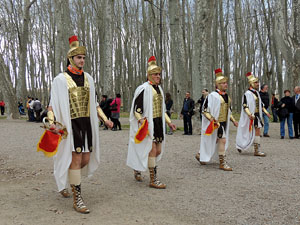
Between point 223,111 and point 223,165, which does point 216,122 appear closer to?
point 223,111

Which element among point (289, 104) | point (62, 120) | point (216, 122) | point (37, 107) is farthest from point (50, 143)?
point (37, 107)

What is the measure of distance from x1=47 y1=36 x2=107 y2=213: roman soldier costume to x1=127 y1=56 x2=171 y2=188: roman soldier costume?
4.20ft

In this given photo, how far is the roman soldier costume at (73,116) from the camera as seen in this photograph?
4.36 m

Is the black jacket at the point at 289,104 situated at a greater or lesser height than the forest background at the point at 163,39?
lesser

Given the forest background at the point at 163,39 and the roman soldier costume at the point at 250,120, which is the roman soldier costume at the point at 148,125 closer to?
the roman soldier costume at the point at 250,120

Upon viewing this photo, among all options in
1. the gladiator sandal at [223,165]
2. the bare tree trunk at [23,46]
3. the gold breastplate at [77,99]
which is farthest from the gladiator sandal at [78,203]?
the bare tree trunk at [23,46]

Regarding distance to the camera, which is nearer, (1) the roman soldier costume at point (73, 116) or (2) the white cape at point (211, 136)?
(1) the roman soldier costume at point (73, 116)

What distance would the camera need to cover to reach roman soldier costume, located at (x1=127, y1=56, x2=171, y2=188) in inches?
222

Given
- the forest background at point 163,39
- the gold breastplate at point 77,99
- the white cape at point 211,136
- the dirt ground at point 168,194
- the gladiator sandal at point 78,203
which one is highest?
the forest background at point 163,39

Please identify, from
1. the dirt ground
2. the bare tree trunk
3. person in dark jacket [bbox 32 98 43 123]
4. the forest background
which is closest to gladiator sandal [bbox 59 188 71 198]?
the dirt ground

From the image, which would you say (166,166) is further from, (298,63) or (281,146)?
(298,63)

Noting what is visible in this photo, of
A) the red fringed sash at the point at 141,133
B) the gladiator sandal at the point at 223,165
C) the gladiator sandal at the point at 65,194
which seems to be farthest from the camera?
the gladiator sandal at the point at 223,165

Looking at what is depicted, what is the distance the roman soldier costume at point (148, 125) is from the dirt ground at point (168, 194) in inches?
16.1

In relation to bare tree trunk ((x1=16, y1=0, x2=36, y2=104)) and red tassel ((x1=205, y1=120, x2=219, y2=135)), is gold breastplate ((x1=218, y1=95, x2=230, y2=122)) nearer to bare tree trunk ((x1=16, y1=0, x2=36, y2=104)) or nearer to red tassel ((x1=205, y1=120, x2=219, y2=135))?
red tassel ((x1=205, y1=120, x2=219, y2=135))
